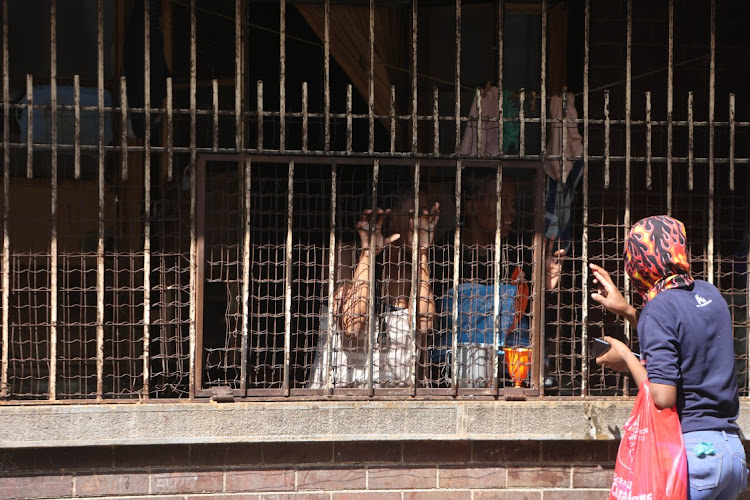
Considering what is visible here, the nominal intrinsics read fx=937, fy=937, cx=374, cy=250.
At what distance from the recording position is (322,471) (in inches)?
203

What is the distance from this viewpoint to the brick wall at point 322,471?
16.4 ft

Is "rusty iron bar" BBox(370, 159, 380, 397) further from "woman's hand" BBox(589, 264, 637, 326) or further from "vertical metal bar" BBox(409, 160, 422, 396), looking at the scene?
"woman's hand" BBox(589, 264, 637, 326)

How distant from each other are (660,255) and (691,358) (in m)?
0.42

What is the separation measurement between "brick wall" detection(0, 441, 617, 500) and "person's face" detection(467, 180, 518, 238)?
1.22 metres

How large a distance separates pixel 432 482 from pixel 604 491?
0.99 m

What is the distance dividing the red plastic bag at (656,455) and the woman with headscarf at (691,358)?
57 millimetres

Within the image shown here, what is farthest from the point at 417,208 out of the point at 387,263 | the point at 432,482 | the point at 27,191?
the point at 27,191

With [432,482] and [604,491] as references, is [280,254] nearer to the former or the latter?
[432,482]

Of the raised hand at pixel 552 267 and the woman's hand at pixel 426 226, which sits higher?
the woman's hand at pixel 426 226

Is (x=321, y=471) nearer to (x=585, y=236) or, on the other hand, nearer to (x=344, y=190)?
(x=585, y=236)

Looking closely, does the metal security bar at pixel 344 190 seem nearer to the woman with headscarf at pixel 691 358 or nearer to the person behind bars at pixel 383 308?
the person behind bars at pixel 383 308

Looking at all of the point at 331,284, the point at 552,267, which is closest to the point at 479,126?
the point at 552,267

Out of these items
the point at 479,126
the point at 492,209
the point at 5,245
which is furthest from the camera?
the point at 492,209

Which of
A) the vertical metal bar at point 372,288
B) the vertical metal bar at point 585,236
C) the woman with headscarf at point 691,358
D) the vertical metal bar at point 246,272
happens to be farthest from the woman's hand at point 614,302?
the vertical metal bar at point 246,272
